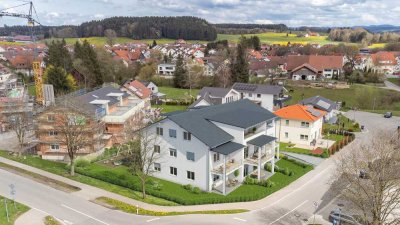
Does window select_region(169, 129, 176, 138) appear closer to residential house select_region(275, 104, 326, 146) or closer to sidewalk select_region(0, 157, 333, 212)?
sidewalk select_region(0, 157, 333, 212)

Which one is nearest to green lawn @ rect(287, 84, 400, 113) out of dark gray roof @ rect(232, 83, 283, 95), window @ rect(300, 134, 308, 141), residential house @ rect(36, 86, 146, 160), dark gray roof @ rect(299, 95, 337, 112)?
dark gray roof @ rect(232, 83, 283, 95)

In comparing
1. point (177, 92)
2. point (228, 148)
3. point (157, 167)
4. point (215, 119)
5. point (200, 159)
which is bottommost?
point (157, 167)

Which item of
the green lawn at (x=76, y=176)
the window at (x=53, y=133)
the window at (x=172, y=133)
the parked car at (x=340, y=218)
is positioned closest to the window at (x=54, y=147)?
the window at (x=53, y=133)

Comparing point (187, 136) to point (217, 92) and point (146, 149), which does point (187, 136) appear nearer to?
point (146, 149)

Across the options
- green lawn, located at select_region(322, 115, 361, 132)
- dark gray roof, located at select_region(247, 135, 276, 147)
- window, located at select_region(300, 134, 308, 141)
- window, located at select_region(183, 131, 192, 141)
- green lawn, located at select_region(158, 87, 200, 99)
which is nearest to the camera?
window, located at select_region(183, 131, 192, 141)

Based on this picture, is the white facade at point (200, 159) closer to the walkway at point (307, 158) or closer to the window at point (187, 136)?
the window at point (187, 136)

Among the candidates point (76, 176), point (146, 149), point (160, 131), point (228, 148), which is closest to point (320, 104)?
point (228, 148)

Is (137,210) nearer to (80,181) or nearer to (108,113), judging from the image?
(80,181)

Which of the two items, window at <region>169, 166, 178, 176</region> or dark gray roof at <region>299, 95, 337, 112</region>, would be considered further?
dark gray roof at <region>299, 95, 337, 112</region>
